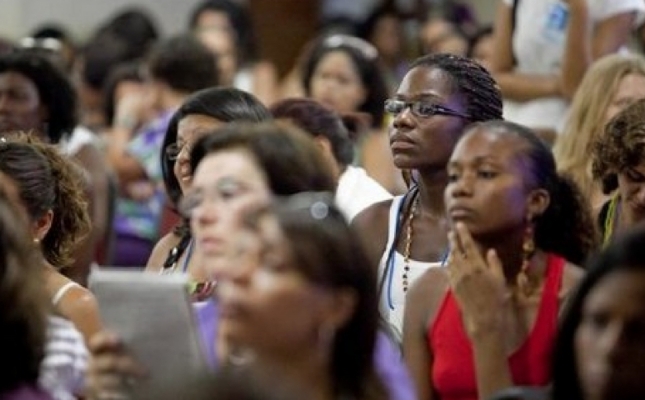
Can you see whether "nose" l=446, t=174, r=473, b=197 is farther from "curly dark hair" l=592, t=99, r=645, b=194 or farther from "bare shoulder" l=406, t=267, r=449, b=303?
"curly dark hair" l=592, t=99, r=645, b=194

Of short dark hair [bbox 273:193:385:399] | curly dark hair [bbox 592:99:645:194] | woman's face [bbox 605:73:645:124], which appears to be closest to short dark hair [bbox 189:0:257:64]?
woman's face [bbox 605:73:645:124]

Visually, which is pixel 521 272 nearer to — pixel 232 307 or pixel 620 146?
pixel 620 146

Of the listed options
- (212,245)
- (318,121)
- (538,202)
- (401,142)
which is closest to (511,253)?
(538,202)

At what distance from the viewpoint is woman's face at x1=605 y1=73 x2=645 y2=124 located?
6.50 m

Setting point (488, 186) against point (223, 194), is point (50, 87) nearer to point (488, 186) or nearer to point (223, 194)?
point (488, 186)

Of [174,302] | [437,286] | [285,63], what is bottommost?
[285,63]

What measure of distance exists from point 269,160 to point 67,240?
4.51ft

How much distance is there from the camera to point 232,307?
3.65 metres

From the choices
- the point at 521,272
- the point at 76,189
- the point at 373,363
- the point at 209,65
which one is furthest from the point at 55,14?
the point at 373,363

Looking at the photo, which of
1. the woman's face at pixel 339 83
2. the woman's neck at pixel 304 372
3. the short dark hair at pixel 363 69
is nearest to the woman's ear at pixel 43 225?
the woman's neck at pixel 304 372

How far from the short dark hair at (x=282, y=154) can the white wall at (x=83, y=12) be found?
8.45 meters

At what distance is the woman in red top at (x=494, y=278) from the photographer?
477 centimetres

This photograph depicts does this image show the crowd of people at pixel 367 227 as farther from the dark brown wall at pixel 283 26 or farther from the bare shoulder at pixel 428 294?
the dark brown wall at pixel 283 26

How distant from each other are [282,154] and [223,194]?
0.14 metres
